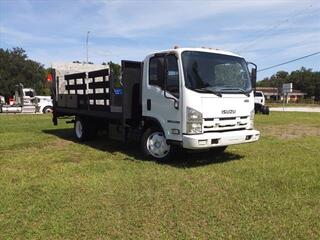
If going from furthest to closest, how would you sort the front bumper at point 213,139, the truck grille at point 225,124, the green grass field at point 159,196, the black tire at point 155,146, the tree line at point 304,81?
the tree line at point 304,81, the black tire at point 155,146, the truck grille at point 225,124, the front bumper at point 213,139, the green grass field at point 159,196

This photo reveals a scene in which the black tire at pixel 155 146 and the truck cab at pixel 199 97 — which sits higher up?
the truck cab at pixel 199 97

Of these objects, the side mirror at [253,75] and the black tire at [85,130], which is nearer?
the side mirror at [253,75]

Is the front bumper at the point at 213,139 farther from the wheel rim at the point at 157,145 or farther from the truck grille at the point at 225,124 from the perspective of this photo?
the wheel rim at the point at 157,145

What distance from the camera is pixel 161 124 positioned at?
340 inches

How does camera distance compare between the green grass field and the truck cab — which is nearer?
the green grass field

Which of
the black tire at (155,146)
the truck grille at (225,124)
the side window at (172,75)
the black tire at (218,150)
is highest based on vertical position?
the side window at (172,75)

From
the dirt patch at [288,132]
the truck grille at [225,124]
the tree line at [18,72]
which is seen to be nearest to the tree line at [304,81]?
the tree line at [18,72]

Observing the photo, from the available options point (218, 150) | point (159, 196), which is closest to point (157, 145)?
point (218, 150)

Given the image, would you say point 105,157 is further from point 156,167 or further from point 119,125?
point 156,167

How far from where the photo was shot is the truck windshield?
26.3 ft

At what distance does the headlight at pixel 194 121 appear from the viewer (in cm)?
789

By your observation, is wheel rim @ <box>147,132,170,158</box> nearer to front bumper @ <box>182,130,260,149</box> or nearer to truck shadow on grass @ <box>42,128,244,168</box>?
truck shadow on grass @ <box>42,128,244,168</box>

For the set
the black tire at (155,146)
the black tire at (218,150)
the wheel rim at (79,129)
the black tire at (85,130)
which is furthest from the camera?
the wheel rim at (79,129)

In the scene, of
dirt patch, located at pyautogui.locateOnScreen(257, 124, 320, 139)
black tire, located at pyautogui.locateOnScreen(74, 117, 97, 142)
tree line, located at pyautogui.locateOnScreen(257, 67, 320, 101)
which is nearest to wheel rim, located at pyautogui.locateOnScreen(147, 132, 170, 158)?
black tire, located at pyautogui.locateOnScreen(74, 117, 97, 142)
